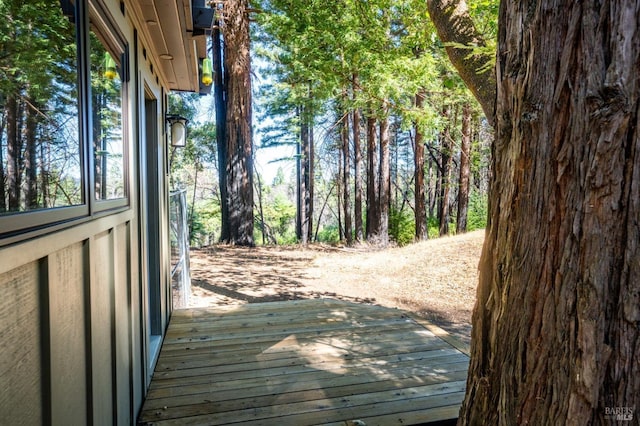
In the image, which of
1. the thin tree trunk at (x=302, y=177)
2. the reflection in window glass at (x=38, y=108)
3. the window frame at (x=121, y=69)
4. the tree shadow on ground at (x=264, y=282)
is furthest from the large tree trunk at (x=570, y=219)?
the thin tree trunk at (x=302, y=177)

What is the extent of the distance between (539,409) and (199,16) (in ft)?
11.1

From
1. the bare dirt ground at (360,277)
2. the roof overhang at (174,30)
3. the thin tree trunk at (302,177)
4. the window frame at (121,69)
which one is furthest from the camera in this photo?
the thin tree trunk at (302,177)

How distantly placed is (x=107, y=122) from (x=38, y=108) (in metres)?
0.90

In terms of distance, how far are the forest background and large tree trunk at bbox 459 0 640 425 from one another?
6.71ft

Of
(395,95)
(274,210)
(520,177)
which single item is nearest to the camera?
(520,177)

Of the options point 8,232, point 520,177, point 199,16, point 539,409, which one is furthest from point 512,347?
point 199,16

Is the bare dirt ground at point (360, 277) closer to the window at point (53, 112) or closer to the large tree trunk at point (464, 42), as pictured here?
the large tree trunk at point (464, 42)

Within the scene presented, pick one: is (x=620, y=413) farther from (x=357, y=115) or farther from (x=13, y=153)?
(x=357, y=115)

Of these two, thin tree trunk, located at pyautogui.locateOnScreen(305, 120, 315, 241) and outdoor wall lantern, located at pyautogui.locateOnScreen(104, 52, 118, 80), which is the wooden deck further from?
thin tree trunk, located at pyautogui.locateOnScreen(305, 120, 315, 241)

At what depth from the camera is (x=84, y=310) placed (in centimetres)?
141

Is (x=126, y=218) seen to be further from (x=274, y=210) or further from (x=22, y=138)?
(x=274, y=210)

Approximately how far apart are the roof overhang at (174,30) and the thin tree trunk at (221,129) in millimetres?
7011

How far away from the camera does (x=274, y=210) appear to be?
2352cm

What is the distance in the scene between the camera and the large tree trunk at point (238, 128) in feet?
33.7
